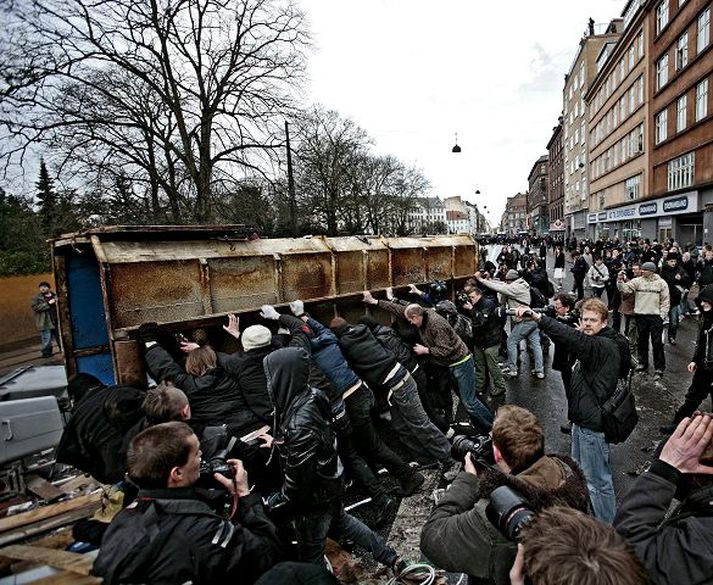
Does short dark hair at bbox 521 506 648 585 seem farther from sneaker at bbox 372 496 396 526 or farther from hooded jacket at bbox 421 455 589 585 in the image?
sneaker at bbox 372 496 396 526

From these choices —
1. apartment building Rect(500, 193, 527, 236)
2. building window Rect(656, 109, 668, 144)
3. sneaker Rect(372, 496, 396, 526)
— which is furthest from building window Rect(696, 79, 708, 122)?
apartment building Rect(500, 193, 527, 236)

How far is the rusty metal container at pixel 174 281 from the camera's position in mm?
4098

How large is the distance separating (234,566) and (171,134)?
17.2m

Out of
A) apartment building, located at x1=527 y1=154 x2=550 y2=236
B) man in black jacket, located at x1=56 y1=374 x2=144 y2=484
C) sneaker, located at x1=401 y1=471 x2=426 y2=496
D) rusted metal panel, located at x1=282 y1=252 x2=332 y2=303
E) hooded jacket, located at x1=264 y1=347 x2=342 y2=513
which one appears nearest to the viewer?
hooded jacket, located at x1=264 y1=347 x2=342 y2=513

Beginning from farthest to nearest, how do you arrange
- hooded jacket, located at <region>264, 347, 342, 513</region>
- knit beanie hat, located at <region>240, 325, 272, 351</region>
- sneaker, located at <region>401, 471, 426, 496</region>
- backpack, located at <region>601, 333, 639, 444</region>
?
sneaker, located at <region>401, 471, 426, 496</region> < knit beanie hat, located at <region>240, 325, 272, 351</region> < backpack, located at <region>601, 333, 639, 444</region> < hooded jacket, located at <region>264, 347, 342, 513</region>

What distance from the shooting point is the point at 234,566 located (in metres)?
1.72

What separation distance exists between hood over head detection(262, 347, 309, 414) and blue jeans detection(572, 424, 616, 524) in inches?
88.0

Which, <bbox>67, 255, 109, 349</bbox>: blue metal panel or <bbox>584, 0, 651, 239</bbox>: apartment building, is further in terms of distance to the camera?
<bbox>584, 0, 651, 239</bbox>: apartment building

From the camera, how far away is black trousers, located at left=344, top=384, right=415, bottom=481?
3.92 meters

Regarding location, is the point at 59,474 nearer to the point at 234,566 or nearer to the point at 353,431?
the point at 353,431

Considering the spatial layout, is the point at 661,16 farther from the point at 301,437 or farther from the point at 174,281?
the point at 301,437

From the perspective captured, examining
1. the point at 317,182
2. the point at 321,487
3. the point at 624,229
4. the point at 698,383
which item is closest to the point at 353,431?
the point at 321,487

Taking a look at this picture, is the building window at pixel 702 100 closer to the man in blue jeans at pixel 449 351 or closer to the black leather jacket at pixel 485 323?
the black leather jacket at pixel 485 323

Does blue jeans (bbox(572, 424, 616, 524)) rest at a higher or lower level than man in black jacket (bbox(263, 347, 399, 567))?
lower
